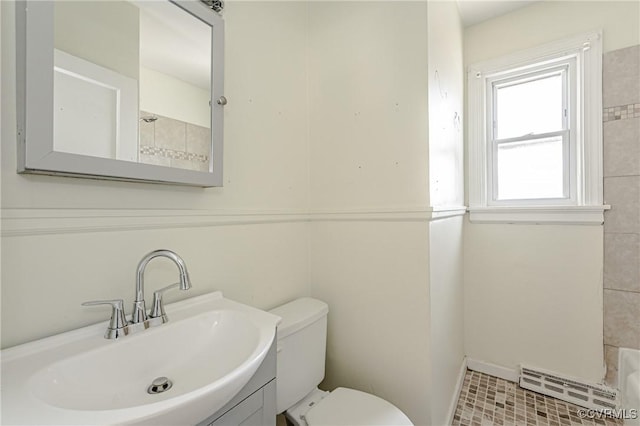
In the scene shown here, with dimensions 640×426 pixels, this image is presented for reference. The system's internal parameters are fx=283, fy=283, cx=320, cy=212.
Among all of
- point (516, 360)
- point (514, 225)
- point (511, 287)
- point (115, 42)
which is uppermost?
point (115, 42)

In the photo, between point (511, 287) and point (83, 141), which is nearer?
point (83, 141)

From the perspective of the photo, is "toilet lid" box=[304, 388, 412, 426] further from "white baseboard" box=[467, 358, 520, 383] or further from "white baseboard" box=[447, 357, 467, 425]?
"white baseboard" box=[467, 358, 520, 383]

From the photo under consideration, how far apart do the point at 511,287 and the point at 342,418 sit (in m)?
1.40

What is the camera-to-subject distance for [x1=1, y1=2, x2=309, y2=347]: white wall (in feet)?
2.14

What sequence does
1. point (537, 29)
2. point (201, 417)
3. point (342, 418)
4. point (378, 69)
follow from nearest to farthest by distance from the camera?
point (201, 417), point (342, 418), point (378, 69), point (537, 29)

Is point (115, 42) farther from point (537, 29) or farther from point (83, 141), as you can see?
point (537, 29)

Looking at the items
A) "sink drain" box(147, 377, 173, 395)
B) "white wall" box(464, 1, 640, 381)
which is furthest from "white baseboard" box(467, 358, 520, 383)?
"sink drain" box(147, 377, 173, 395)

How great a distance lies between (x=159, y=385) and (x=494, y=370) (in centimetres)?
201

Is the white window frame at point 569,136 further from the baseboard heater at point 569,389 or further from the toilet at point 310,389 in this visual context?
the toilet at point 310,389

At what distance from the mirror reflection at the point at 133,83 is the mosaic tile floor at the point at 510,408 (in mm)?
1802

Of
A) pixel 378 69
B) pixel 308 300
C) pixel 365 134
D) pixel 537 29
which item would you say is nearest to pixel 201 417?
pixel 308 300

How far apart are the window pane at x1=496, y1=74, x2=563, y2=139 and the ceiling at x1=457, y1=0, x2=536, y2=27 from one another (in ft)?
1.51

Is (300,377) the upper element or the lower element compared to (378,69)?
lower

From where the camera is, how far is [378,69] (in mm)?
1291
